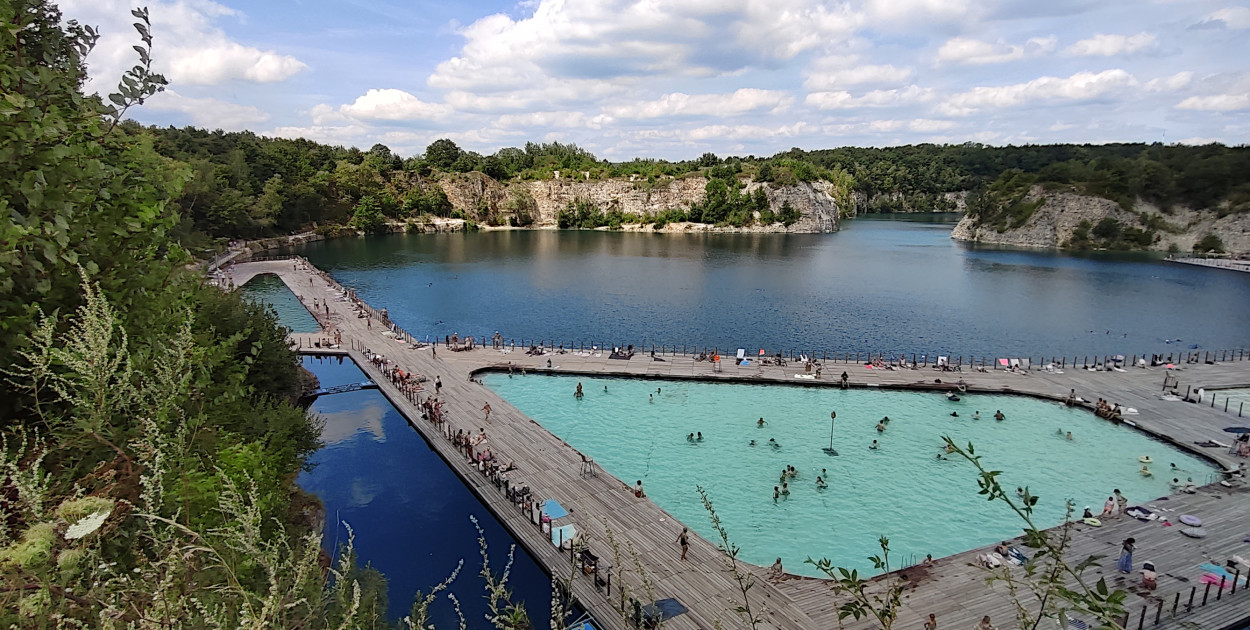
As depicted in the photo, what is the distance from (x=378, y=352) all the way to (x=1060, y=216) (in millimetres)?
126871

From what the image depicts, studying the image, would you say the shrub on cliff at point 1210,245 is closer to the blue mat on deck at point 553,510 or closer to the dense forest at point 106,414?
the blue mat on deck at point 553,510

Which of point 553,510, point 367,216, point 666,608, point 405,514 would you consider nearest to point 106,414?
point 666,608

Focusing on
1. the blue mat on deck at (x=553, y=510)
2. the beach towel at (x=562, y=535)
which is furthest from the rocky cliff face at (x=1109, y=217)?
the beach towel at (x=562, y=535)

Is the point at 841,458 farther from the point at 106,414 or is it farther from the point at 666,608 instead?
the point at 106,414

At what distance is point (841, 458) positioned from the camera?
92.1 feet

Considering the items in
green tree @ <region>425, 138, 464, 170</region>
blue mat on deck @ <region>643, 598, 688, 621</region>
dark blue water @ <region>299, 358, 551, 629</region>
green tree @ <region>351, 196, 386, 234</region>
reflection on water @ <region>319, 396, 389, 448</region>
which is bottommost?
dark blue water @ <region>299, 358, 551, 629</region>

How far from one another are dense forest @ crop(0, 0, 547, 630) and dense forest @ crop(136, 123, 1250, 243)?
7438 cm

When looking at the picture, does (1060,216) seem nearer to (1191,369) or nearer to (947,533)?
(1191,369)

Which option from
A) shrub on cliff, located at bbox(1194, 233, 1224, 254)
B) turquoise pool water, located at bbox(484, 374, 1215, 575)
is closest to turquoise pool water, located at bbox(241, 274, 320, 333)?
turquoise pool water, located at bbox(484, 374, 1215, 575)

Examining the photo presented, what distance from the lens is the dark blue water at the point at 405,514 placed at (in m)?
19.4

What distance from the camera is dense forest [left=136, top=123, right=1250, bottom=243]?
9475 cm

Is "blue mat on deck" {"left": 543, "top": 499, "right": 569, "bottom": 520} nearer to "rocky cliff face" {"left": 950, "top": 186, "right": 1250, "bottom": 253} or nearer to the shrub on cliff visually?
"rocky cliff face" {"left": 950, "top": 186, "right": 1250, "bottom": 253}

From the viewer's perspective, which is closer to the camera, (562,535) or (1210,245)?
(562,535)

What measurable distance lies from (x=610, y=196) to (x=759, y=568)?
13765cm
